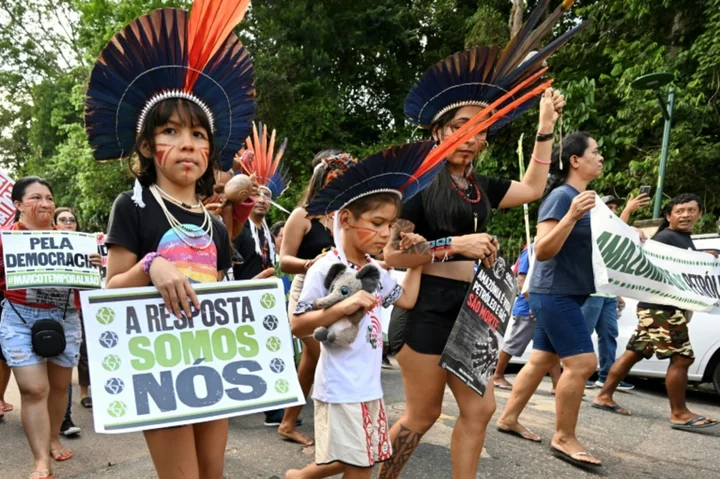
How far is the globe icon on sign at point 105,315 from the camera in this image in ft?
6.68

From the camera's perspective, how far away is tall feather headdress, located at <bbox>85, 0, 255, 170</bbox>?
2.17 meters

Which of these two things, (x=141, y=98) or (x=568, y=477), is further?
(x=568, y=477)

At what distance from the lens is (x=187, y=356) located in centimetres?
214

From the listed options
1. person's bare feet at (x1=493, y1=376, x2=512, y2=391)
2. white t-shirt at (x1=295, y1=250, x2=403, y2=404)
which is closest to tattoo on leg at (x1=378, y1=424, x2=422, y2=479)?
white t-shirt at (x1=295, y1=250, x2=403, y2=404)

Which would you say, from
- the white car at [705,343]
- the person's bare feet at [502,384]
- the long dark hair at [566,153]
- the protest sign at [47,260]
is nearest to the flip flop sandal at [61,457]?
the protest sign at [47,260]

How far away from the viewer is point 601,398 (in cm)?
560

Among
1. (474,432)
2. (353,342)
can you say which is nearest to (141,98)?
(353,342)

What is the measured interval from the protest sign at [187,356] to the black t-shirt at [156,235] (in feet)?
0.40

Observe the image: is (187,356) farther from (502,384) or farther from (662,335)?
(502,384)

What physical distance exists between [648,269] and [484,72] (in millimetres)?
2474

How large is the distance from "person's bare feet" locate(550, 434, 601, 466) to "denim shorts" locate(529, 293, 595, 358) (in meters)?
0.56

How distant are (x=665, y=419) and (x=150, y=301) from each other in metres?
4.90

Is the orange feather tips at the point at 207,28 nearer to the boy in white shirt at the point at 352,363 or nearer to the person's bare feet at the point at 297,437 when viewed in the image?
the boy in white shirt at the point at 352,363

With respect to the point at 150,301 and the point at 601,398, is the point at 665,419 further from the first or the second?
the point at 150,301
